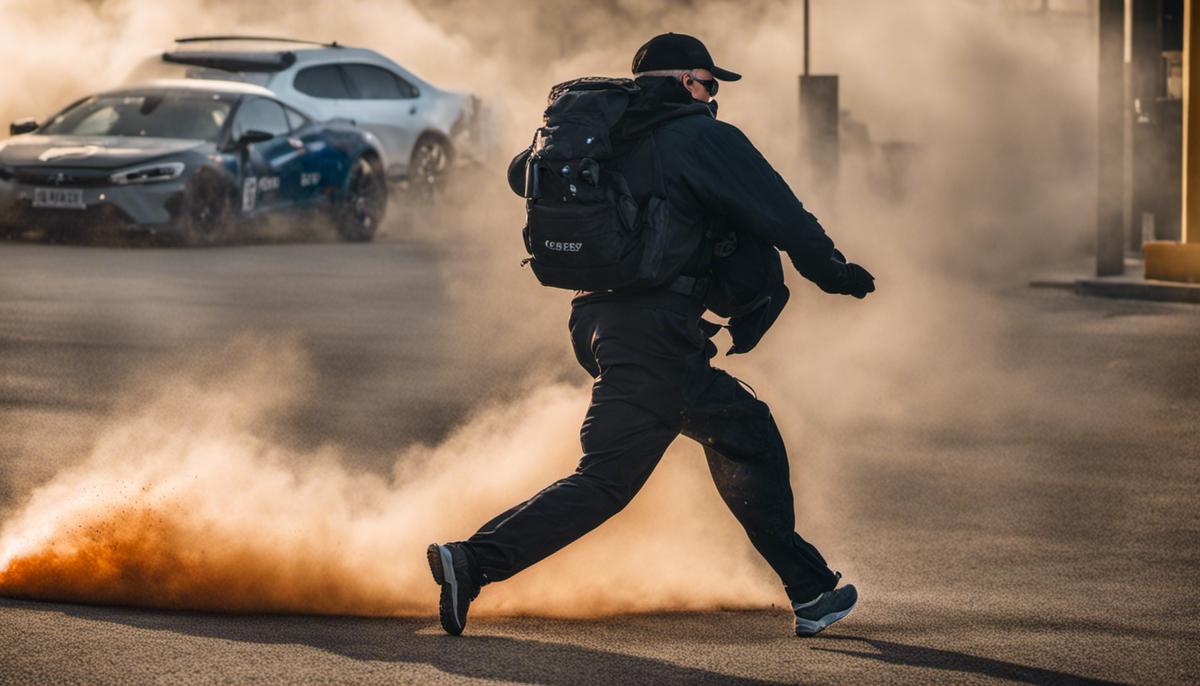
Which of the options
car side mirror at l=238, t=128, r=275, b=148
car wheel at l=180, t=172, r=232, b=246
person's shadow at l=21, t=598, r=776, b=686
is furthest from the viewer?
car side mirror at l=238, t=128, r=275, b=148

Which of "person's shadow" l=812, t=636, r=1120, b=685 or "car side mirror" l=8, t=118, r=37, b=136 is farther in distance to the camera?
"car side mirror" l=8, t=118, r=37, b=136

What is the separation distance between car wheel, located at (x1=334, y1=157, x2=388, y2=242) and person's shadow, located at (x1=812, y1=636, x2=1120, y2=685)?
13.0 m

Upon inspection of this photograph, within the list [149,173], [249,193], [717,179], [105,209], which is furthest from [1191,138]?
[717,179]

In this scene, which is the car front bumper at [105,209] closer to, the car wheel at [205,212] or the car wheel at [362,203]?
the car wheel at [205,212]

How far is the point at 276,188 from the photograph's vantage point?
17.0 m

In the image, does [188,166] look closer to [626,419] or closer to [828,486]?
[828,486]

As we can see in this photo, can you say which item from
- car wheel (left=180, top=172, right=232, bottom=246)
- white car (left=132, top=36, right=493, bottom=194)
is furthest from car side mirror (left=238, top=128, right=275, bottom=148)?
white car (left=132, top=36, right=493, bottom=194)

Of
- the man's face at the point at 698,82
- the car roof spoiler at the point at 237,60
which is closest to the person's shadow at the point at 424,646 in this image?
the man's face at the point at 698,82

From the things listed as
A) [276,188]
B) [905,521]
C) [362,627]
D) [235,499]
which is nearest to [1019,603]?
[905,521]

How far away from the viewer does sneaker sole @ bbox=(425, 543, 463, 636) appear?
195 inches

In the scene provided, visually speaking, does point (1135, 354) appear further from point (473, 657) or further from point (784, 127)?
point (784, 127)

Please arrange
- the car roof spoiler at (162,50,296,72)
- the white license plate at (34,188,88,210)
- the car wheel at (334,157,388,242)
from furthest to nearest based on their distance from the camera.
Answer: the car roof spoiler at (162,50,296,72)
the car wheel at (334,157,388,242)
the white license plate at (34,188,88,210)

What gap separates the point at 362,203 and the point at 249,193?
5.06ft

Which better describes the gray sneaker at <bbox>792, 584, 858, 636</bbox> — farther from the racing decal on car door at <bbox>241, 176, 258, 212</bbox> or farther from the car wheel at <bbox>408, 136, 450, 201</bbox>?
the car wheel at <bbox>408, 136, 450, 201</bbox>
